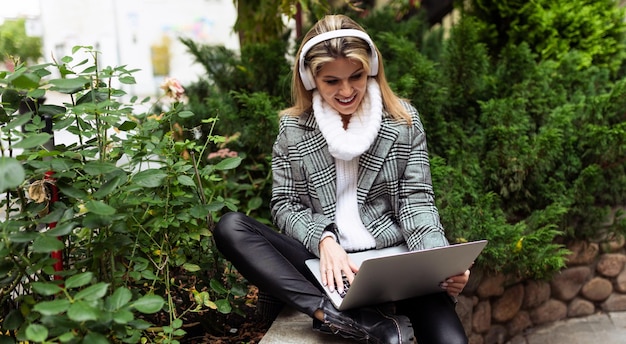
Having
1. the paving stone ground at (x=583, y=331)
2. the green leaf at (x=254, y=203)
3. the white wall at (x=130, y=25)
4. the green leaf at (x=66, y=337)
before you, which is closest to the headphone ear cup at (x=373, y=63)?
the green leaf at (x=254, y=203)

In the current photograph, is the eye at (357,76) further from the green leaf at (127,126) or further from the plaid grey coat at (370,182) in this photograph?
the green leaf at (127,126)

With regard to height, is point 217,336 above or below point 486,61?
below

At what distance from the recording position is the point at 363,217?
78.4 inches

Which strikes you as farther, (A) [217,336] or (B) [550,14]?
(B) [550,14]

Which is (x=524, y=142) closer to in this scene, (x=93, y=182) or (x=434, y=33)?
(x=434, y=33)

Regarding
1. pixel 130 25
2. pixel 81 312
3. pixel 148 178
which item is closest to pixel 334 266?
pixel 148 178

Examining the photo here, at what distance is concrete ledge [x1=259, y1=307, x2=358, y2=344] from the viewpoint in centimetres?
176

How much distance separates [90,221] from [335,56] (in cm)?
90

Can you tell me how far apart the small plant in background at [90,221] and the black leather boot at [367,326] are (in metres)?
0.32

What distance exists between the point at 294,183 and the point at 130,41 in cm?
1041

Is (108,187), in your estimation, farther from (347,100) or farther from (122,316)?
(347,100)

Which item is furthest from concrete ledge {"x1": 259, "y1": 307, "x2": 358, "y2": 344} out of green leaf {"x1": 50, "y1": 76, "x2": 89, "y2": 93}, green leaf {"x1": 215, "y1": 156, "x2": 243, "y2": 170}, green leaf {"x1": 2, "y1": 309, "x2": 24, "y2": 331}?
green leaf {"x1": 50, "y1": 76, "x2": 89, "y2": 93}

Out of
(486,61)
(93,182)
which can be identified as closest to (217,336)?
(93,182)

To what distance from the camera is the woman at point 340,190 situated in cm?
177
